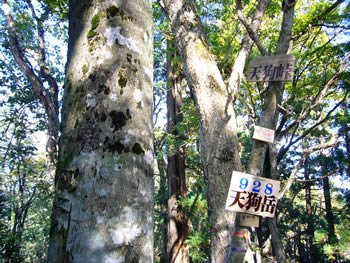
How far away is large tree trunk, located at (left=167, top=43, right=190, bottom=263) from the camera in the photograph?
24.1 ft

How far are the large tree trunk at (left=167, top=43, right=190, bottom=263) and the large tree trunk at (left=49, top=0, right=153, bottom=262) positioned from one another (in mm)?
5975

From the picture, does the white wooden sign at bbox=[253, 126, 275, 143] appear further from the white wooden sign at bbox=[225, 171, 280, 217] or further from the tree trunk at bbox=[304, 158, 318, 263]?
the tree trunk at bbox=[304, 158, 318, 263]

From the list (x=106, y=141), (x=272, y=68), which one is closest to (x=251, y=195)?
(x=272, y=68)

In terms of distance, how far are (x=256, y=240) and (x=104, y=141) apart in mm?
3491

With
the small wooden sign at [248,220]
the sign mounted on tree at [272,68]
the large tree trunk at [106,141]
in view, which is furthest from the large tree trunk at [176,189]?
the large tree trunk at [106,141]

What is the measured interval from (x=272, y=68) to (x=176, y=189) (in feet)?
19.0

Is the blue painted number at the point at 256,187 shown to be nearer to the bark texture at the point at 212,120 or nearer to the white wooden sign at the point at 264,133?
the bark texture at the point at 212,120

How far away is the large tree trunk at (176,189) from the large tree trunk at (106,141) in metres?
5.97

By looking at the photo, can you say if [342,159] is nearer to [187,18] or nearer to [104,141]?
[187,18]

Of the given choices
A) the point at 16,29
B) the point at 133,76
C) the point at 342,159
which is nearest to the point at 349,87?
the point at 342,159

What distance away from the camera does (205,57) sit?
2.69 meters

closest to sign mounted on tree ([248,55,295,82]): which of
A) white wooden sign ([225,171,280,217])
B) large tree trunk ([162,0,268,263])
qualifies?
large tree trunk ([162,0,268,263])

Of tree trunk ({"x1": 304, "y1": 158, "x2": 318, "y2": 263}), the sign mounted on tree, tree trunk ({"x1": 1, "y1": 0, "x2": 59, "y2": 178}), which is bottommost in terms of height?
tree trunk ({"x1": 304, "y1": 158, "x2": 318, "y2": 263})

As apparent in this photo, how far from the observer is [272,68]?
267 centimetres
